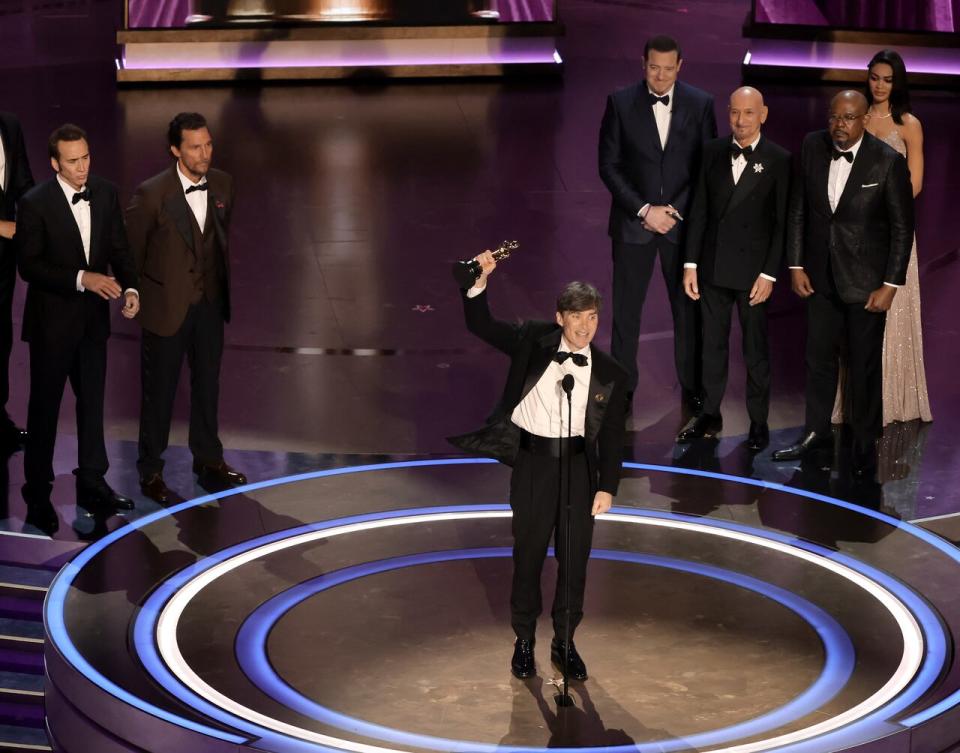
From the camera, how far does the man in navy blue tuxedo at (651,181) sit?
8.15 m

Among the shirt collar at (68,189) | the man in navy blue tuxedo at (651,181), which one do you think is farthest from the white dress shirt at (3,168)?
the man in navy blue tuxedo at (651,181)

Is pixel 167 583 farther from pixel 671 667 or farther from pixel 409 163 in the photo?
pixel 409 163

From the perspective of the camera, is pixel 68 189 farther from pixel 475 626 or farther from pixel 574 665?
pixel 574 665

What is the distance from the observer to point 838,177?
24.7ft

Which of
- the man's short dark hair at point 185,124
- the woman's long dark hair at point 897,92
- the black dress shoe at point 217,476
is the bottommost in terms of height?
the black dress shoe at point 217,476

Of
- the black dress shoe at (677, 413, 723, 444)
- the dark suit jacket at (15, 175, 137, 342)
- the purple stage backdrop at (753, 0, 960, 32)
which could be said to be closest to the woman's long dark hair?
the black dress shoe at (677, 413, 723, 444)

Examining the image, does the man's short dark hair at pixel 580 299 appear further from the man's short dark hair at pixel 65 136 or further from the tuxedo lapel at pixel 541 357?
the man's short dark hair at pixel 65 136

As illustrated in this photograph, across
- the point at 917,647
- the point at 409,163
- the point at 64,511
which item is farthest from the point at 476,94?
the point at 917,647

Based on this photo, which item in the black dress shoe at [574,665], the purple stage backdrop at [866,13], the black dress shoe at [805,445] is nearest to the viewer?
the black dress shoe at [574,665]

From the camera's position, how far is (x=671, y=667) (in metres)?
6.00

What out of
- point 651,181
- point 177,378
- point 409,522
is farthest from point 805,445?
point 177,378

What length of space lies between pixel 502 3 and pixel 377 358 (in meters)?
6.91

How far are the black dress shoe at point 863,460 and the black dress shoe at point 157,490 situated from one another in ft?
9.76

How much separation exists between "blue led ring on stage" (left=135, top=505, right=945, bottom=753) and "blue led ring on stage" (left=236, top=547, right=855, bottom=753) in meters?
0.12
